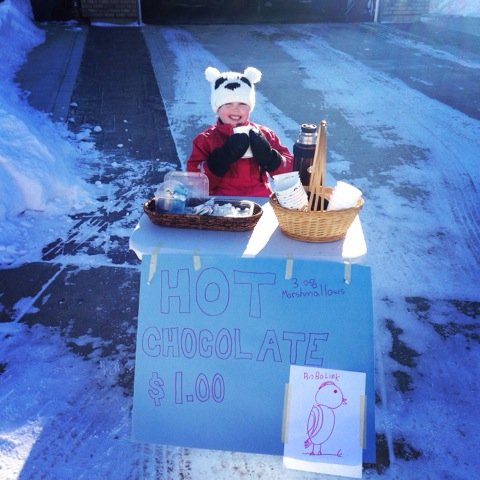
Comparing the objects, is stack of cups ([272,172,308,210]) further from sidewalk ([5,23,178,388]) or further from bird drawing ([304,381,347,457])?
sidewalk ([5,23,178,388])

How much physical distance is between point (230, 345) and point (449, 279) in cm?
198

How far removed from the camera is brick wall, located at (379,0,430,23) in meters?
11.8

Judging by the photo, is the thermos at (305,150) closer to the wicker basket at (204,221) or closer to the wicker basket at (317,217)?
the wicker basket at (317,217)

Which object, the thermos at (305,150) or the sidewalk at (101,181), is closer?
the thermos at (305,150)

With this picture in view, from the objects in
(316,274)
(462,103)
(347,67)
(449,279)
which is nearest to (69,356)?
(316,274)

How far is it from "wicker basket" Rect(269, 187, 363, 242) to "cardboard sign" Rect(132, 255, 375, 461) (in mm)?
113

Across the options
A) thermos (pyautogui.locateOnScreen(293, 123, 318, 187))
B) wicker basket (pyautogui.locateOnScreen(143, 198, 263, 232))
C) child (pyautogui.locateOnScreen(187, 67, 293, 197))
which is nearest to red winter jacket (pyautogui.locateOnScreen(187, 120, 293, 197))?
child (pyautogui.locateOnScreen(187, 67, 293, 197))

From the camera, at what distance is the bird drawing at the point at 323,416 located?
70.7 inches

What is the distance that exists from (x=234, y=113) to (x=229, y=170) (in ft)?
0.90

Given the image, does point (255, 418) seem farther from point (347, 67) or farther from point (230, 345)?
point (347, 67)

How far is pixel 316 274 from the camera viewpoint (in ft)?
5.80

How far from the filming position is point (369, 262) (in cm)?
341

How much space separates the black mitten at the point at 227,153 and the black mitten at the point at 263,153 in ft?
0.17

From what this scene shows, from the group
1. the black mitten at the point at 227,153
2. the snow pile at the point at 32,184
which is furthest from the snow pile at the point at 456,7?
the black mitten at the point at 227,153
